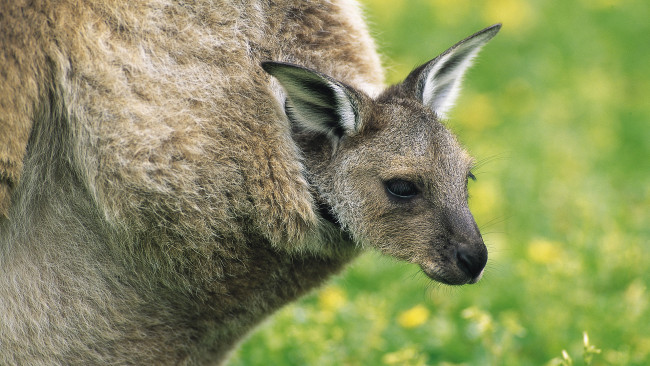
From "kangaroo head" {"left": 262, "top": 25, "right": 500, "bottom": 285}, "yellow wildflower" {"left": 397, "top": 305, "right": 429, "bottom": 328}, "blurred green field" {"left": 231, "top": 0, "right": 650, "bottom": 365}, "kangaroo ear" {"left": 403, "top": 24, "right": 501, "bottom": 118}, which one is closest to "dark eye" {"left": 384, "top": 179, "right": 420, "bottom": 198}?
"kangaroo head" {"left": 262, "top": 25, "right": 500, "bottom": 285}

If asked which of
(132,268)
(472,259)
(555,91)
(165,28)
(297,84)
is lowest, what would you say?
(555,91)

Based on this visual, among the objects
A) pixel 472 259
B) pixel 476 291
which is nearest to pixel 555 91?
pixel 476 291

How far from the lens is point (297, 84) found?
13.8 ft

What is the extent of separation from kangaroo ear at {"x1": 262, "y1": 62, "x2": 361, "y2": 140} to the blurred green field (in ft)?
3.30

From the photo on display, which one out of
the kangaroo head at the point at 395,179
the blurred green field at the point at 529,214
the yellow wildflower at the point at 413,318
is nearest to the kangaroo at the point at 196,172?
the kangaroo head at the point at 395,179

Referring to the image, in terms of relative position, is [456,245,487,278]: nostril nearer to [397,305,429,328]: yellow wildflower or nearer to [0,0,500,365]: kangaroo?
[0,0,500,365]: kangaroo

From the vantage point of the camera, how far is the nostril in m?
4.40

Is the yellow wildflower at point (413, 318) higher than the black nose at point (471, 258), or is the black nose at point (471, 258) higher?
the black nose at point (471, 258)

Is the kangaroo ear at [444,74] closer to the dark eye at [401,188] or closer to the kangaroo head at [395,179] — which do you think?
the kangaroo head at [395,179]

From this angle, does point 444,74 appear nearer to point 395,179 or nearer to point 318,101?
point 395,179

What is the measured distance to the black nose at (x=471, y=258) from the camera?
14.4 ft

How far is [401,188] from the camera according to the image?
A: 14.8 ft

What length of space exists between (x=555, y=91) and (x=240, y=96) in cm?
736

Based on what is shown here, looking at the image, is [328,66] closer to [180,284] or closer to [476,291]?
[180,284]
